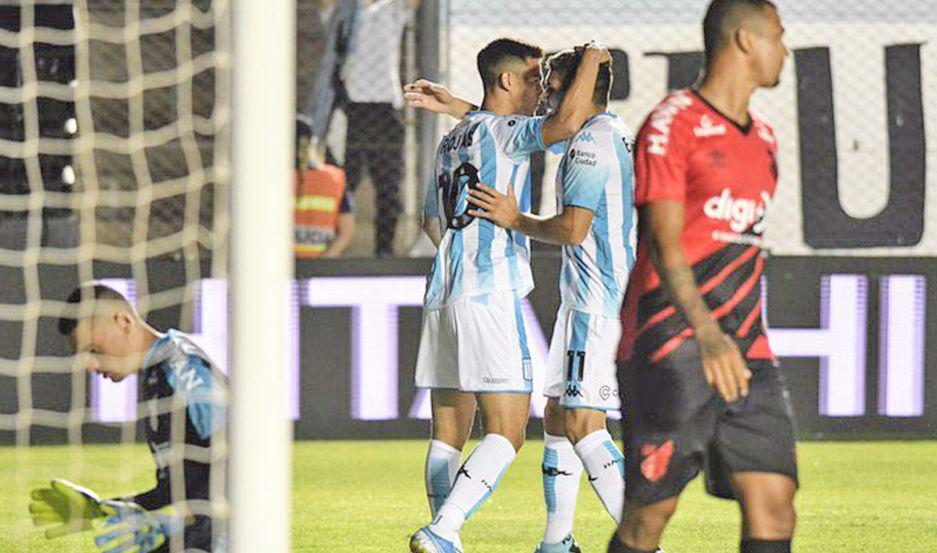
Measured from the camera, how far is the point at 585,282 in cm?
614

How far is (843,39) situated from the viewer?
1088 cm

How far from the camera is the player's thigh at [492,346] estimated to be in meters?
6.03

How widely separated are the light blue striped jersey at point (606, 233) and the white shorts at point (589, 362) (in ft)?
0.14

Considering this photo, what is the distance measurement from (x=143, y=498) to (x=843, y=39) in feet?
22.5

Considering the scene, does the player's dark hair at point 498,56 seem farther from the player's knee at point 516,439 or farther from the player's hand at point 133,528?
the player's hand at point 133,528

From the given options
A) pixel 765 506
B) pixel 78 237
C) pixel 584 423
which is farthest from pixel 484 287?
pixel 78 237

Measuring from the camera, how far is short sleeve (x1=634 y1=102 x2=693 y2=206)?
4.52 m

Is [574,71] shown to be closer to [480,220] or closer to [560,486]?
[480,220]

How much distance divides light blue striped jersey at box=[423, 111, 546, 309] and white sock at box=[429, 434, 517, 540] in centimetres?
54

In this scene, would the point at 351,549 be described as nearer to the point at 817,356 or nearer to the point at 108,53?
the point at 817,356

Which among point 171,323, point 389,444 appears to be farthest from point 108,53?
point 389,444

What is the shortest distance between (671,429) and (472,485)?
1.45 metres

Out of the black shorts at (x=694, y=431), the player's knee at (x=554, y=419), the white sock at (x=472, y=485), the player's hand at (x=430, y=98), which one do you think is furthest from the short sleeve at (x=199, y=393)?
the player's hand at (x=430, y=98)

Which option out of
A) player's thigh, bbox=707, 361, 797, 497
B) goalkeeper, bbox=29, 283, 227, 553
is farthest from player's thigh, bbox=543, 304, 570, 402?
player's thigh, bbox=707, 361, 797, 497
